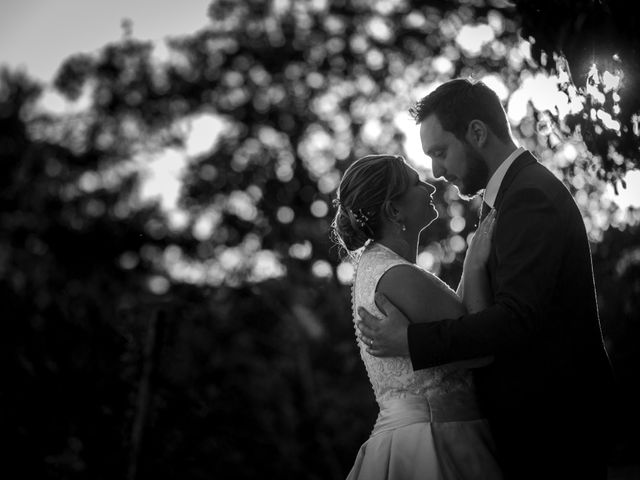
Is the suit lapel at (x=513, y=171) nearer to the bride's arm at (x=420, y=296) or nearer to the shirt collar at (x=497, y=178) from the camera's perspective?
the shirt collar at (x=497, y=178)

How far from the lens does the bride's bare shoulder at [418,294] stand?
9.40 feet

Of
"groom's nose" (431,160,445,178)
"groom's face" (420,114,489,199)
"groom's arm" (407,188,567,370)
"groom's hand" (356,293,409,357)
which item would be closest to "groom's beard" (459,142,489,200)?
"groom's face" (420,114,489,199)

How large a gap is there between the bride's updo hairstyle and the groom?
0.48 m

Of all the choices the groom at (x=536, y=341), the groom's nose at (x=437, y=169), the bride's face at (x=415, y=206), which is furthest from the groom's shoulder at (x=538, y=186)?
the bride's face at (x=415, y=206)

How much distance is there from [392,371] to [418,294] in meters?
0.37

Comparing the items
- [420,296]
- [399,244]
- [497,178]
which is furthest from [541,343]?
[399,244]

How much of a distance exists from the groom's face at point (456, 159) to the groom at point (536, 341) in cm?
22

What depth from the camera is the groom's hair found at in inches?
122

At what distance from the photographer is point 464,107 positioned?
3092mm

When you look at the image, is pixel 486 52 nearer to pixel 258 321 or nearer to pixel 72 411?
pixel 72 411

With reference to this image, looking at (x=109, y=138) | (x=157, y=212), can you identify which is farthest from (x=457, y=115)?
(x=157, y=212)

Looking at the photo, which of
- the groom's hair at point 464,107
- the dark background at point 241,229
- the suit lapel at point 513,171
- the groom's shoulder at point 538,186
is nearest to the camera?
the groom's shoulder at point 538,186

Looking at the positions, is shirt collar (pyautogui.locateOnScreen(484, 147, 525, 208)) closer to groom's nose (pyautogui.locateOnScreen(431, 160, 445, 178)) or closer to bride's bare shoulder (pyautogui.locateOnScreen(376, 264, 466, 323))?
groom's nose (pyautogui.locateOnScreen(431, 160, 445, 178))

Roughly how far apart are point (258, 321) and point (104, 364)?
10.4 metres
